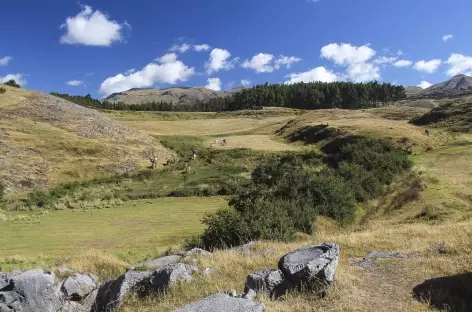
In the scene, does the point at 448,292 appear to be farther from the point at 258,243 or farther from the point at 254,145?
the point at 254,145

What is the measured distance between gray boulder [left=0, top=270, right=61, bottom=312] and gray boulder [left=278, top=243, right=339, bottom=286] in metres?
6.77

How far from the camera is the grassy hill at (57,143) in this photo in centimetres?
5944

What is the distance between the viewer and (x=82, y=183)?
190 ft

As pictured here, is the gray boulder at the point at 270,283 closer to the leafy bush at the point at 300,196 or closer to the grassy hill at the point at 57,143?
the leafy bush at the point at 300,196

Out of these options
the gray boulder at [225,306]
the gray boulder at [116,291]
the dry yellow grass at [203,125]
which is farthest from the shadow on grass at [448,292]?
the dry yellow grass at [203,125]

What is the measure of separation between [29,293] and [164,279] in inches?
150

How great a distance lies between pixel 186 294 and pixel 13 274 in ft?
18.2

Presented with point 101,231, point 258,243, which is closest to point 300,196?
point 258,243

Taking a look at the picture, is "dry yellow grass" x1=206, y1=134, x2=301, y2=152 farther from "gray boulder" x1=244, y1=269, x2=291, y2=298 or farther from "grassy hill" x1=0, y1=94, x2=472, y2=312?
"gray boulder" x1=244, y1=269, x2=291, y2=298

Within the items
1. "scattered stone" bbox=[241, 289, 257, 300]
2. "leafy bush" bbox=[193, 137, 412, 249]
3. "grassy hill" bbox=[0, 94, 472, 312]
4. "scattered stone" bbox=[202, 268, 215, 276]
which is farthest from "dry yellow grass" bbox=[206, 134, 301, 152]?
"scattered stone" bbox=[241, 289, 257, 300]

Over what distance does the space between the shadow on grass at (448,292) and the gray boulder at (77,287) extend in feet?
33.6

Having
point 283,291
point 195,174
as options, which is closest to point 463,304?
point 283,291

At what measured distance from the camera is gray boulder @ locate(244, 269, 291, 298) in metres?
11.5

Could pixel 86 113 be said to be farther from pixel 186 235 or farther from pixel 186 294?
pixel 186 294
